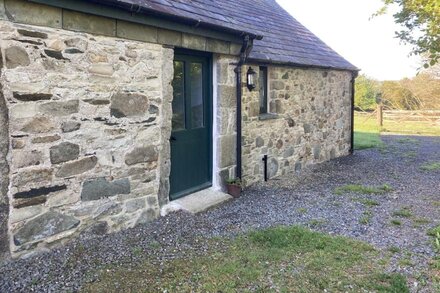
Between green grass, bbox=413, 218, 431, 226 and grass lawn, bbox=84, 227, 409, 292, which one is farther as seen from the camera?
green grass, bbox=413, 218, 431, 226

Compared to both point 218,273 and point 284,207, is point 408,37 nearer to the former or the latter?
point 284,207

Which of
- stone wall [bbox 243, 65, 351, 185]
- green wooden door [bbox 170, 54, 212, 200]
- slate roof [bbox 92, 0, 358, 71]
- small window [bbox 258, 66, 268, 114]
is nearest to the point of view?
slate roof [bbox 92, 0, 358, 71]

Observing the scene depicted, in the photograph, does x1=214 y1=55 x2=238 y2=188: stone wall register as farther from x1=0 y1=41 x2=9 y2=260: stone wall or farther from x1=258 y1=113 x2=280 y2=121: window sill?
x1=0 y1=41 x2=9 y2=260: stone wall

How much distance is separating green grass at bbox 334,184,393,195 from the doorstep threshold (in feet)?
7.99

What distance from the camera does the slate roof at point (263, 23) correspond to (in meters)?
5.11

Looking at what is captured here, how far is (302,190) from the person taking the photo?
24.2 feet

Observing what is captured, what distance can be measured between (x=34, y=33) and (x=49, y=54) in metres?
0.25

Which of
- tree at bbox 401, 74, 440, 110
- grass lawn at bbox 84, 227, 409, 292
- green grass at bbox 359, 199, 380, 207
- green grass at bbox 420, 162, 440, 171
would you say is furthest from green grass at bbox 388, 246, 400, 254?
tree at bbox 401, 74, 440, 110

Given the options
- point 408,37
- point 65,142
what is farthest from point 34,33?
point 408,37

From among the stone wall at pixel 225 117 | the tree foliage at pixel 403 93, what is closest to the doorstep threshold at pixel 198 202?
the stone wall at pixel 225 117

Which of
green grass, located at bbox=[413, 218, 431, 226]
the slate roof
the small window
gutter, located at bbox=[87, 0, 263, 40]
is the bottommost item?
green grass, located at bbox=[413, 218, 431, 226]

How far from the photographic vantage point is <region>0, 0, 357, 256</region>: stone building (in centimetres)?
371

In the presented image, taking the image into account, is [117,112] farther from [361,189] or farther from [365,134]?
[365,134]

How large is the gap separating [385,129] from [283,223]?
16.1 meters
